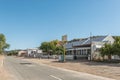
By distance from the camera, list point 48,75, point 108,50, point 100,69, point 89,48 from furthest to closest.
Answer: point 89,48, point 108,50, point 100,69, point 48,75

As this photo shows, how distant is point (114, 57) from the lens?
181ft

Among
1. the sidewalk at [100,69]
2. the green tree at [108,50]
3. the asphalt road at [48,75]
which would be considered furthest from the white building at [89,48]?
the asphalt road at [48,75]

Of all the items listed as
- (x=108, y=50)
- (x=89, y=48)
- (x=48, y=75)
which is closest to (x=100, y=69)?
(x=48, y=75)

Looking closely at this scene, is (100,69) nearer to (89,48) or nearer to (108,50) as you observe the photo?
(108,50)

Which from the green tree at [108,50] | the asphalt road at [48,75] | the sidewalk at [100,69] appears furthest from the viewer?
the green tree at [108,50]

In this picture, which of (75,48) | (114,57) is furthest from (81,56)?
(114,57)

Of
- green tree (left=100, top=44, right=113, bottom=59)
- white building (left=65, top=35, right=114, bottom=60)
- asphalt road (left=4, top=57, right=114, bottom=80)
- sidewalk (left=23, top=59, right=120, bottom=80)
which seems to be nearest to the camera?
asphalt road (left=4, top=57, right=114, bottom=80)

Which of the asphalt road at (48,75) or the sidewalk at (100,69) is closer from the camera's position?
the asphalt road at (48,75)

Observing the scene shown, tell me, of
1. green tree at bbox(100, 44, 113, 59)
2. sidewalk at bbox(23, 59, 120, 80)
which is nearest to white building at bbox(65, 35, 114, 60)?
green tree at bbox(100, 44, 113, 59)

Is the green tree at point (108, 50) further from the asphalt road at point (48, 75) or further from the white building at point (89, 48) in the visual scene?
the asphalt road at point (48, 75)

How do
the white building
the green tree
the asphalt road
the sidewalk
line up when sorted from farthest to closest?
the white building
the green tree
the sidewalk
the asphalt road

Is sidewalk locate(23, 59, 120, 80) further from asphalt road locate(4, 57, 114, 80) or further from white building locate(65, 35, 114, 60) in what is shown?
white building locate(65, 35, 114, 60)

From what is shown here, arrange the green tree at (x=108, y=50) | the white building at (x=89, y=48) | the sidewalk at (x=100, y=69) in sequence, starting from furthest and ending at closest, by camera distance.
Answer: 1. the white building at (x=89, y=48)
2. the green tree at (x=108, y=50)
3. the sidewalk at (x=100, y=69)

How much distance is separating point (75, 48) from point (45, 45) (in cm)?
4158
